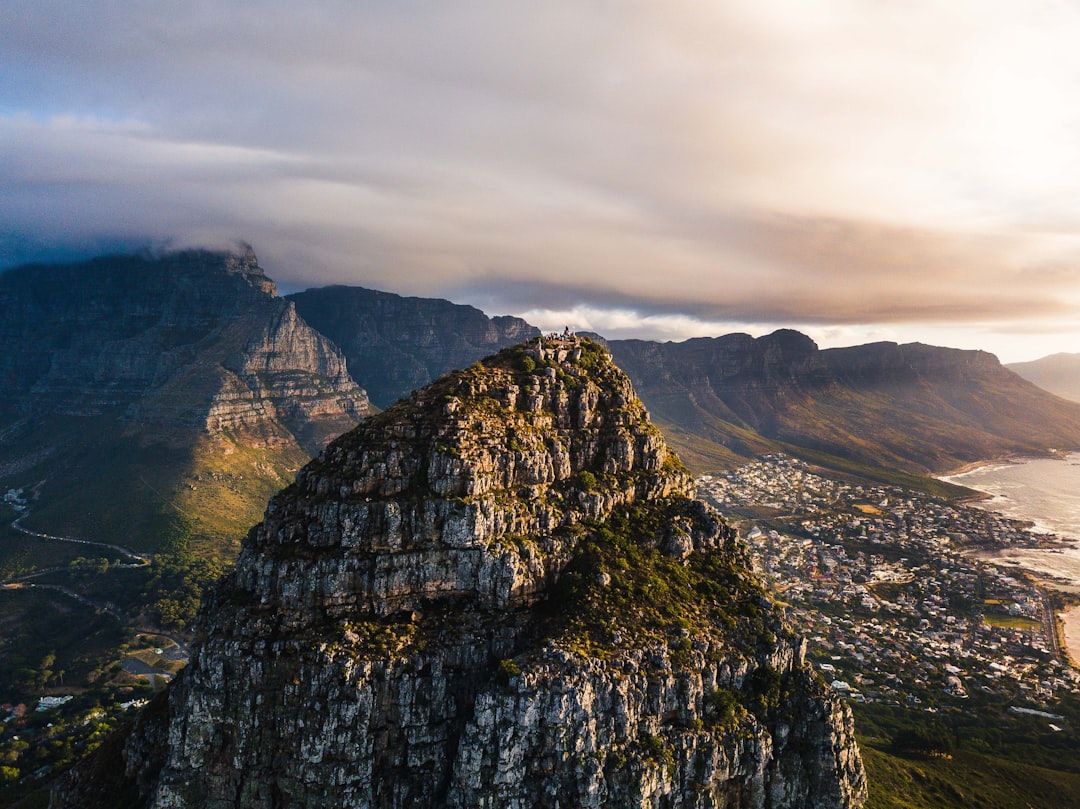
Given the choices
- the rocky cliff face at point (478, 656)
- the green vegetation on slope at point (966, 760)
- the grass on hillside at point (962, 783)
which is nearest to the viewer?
the rocky cliff face at point (478, 656)

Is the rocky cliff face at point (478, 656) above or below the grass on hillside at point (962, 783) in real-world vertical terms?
above

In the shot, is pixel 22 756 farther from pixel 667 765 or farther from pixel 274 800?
pixel 667 765

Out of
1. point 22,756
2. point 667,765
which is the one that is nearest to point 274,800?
point 667,765

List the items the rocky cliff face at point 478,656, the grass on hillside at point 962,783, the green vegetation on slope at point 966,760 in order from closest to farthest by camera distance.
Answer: the rocky cliff face at point 478,656 < the grass on hillside at point 962,783 < the green vegetation on slope at point 966,760

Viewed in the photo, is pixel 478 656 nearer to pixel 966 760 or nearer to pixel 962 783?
pixel 962 783

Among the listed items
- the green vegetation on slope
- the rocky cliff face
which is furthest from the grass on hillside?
the rocky cliff face

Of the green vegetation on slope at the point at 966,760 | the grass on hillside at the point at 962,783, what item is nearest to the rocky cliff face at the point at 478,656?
the grass on hillside at the point at 962,783

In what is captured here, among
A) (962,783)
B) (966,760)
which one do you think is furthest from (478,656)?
(966,760)

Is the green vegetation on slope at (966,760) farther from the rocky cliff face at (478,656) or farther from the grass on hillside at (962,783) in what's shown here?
the rocky cliff face at (478,656)
